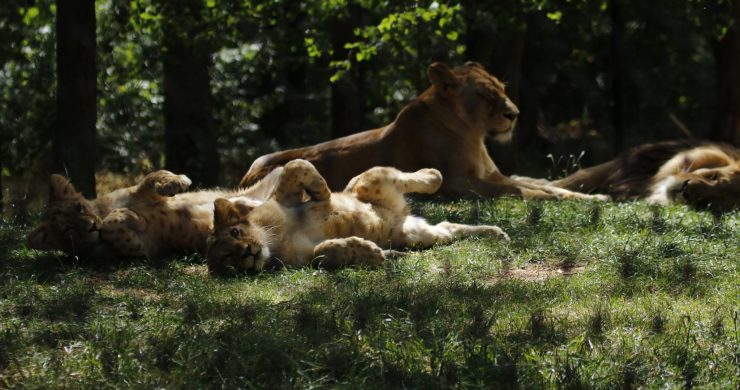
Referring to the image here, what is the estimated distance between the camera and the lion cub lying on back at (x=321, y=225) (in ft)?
19.5

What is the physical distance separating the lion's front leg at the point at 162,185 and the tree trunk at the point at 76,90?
6.73 ft

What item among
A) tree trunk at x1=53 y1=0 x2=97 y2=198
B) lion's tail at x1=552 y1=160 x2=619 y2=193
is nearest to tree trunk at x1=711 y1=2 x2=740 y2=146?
lion's tail at x1=552 y1=160 x2=619 y2=193

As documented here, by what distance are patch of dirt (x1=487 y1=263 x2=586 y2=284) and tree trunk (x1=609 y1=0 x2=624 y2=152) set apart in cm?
1017

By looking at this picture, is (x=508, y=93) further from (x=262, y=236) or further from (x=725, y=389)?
(x=725, y=389)

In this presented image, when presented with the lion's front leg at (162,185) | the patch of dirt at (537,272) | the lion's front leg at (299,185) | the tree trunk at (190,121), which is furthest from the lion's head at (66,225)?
the tree trunk at (190,121)

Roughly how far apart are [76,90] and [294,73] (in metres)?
8.68

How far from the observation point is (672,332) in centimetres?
441

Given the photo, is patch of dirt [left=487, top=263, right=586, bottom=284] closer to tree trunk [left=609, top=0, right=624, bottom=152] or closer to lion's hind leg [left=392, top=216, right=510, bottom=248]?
lion's hind leg [left=392, top=216, right=510, bottom=248]

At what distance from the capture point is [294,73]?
56.4 feet

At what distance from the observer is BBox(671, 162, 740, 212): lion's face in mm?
8102

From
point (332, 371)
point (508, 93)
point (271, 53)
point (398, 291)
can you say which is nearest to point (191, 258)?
point (398, 291)

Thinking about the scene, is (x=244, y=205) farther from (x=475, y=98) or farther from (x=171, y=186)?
(x=475, y=98)

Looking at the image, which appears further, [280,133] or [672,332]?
[280,133]

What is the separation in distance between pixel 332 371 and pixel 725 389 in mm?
1430
